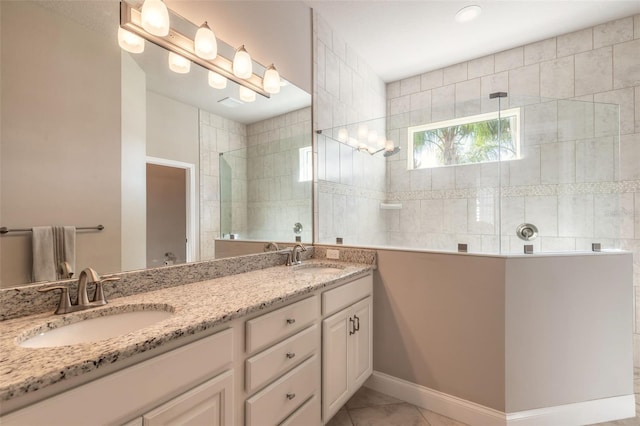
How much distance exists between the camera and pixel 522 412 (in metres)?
1.63

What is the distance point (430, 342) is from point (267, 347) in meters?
1.18

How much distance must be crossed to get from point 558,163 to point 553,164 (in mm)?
33

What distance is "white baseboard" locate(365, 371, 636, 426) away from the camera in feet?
5.35

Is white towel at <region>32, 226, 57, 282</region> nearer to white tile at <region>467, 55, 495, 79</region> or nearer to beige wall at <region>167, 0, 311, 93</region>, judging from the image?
beige wall at <region>167, 0, 311, 93</region>

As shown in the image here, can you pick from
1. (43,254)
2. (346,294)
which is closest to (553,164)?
(346,294)

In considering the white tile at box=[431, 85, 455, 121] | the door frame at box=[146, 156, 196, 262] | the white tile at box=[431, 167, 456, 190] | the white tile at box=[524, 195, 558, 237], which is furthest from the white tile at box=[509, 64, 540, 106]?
the door frame at box=[146, 156, 196, 262]

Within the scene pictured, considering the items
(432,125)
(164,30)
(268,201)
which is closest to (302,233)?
(268,201)

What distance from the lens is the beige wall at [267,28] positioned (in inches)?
64.4

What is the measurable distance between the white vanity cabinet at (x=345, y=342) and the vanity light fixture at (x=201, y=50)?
4.65 feet

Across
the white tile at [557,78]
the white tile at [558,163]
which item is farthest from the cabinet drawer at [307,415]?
the white tile at [557,78]

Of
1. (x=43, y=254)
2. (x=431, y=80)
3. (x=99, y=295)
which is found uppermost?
(x=431, y=80)

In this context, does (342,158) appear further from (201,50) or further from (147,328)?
(147,328)

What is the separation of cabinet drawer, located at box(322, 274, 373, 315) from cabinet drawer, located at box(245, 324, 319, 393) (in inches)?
5.6

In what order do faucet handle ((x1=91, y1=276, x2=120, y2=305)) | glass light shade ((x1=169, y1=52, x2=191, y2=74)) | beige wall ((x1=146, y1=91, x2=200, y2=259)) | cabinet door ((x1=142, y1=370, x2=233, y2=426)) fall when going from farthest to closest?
1. glass light shade ((x1=169, y1=52, x2=191, y2=74))
2. beige wall ((x1=146, y1=91, x2=200, y2=259))
3. faucet handle ((x1=91, y1=276, x2=120, y2=305))
4. cabinet door ((x1=142, y1=370, x2=233, y2=426))
